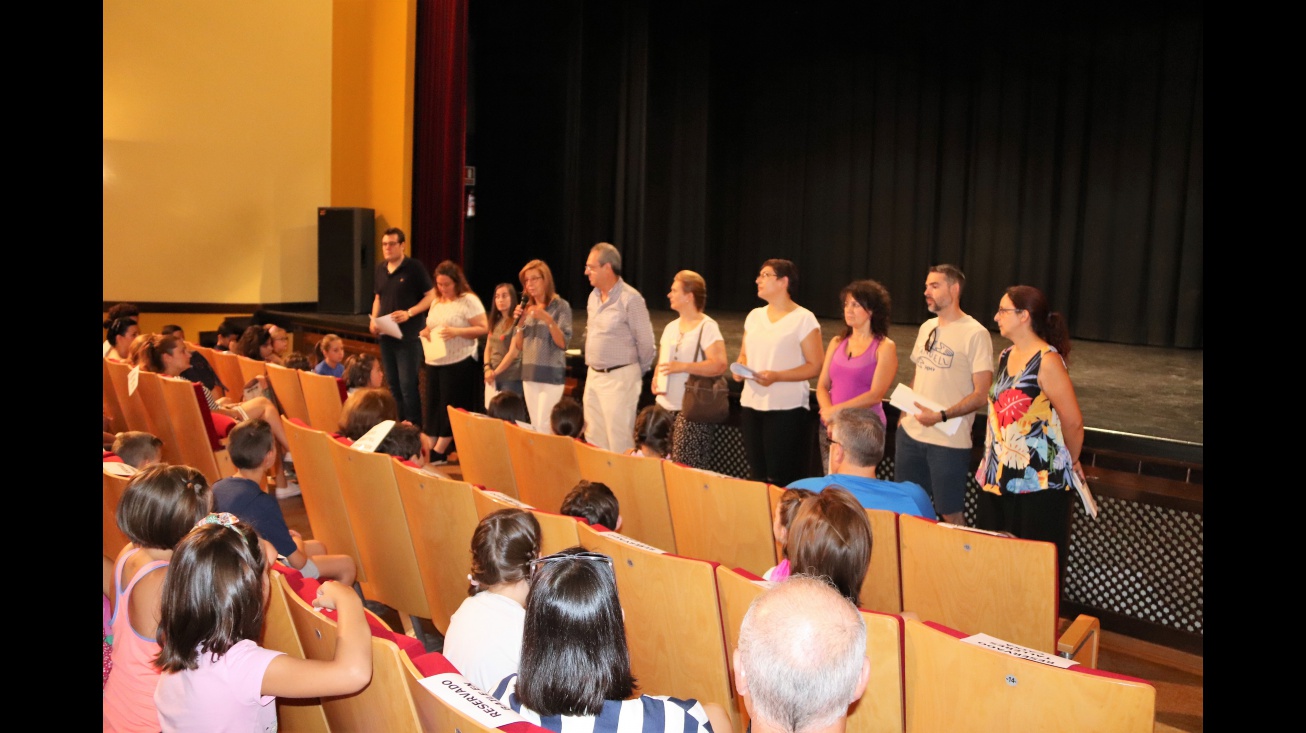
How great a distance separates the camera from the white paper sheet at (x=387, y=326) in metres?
6.42

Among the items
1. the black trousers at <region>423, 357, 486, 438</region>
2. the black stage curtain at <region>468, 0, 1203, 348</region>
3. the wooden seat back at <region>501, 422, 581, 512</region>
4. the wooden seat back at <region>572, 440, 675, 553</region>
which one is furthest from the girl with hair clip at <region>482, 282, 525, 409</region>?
the black stage curtain at <region>468, 0, 1203, 348</region>

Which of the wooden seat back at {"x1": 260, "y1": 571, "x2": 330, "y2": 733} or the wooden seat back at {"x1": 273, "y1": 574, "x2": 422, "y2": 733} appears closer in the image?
the wooden seat back at {"x1": 273, "y1": 574, "x2": 422, "y2": 733}

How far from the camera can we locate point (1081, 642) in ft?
9.29

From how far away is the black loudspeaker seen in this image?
9945 millimetres

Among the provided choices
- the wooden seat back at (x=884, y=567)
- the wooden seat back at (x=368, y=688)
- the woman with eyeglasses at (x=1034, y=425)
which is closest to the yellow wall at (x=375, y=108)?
the woman with eyeglasses at (x=1034, y=425)

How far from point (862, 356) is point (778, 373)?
39 cm

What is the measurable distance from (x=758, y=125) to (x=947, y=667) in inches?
428

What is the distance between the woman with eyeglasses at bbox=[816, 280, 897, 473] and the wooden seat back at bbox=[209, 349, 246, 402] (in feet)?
12.4

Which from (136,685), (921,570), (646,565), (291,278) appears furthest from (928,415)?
(291,278)

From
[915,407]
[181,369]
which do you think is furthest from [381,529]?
[181,369]

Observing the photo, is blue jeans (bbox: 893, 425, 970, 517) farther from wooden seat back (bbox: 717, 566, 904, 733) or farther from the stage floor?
wooden seat back (bbox: 717, 566, 904, 733)

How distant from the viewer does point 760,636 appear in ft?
4.77

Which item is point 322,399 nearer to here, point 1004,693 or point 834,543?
point 834,543

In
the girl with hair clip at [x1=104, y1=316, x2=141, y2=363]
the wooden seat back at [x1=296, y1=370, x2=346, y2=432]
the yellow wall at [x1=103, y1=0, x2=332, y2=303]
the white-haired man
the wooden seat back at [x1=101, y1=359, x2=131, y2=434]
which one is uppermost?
the yellow wall at [x1=103, y1=0, x2=332, y2=303]
